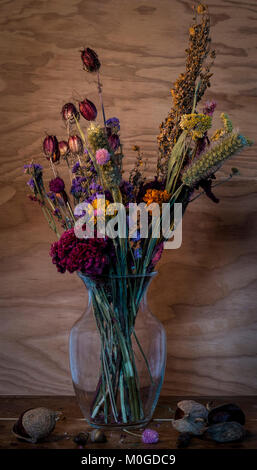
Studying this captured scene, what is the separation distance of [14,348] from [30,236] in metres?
0.29

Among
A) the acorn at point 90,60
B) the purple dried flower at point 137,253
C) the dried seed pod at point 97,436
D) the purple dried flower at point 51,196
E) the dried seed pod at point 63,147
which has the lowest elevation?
the dried seed pod at point 97,436

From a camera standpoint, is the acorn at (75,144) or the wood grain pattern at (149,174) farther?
the wood grain pattern at (149,174)

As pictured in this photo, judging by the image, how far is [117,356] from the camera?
1.02m

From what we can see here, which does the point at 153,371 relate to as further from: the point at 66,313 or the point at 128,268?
the point at 66,313

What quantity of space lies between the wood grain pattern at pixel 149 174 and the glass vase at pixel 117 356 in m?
0.26

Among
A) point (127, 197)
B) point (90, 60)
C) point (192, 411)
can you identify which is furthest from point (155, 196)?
point (192, 411)

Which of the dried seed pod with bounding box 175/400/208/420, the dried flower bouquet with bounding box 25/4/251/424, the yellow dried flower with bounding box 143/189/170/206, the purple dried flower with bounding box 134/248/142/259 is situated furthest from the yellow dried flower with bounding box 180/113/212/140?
the dried seed pod with bounding box 175/400/208/420

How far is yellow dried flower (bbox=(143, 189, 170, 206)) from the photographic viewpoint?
96 centimetres

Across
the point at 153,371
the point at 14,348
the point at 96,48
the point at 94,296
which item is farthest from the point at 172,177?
the point at 14,348

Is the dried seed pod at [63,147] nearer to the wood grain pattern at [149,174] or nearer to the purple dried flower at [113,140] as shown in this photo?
the purple dried flower at [113,140]

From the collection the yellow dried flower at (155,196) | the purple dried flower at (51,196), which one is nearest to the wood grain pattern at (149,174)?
the purple dried flower at (51,196)

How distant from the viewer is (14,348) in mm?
1306

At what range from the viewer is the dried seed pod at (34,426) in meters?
0.95

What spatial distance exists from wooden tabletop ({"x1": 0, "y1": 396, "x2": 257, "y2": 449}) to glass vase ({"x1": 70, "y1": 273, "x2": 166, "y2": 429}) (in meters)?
0.04
